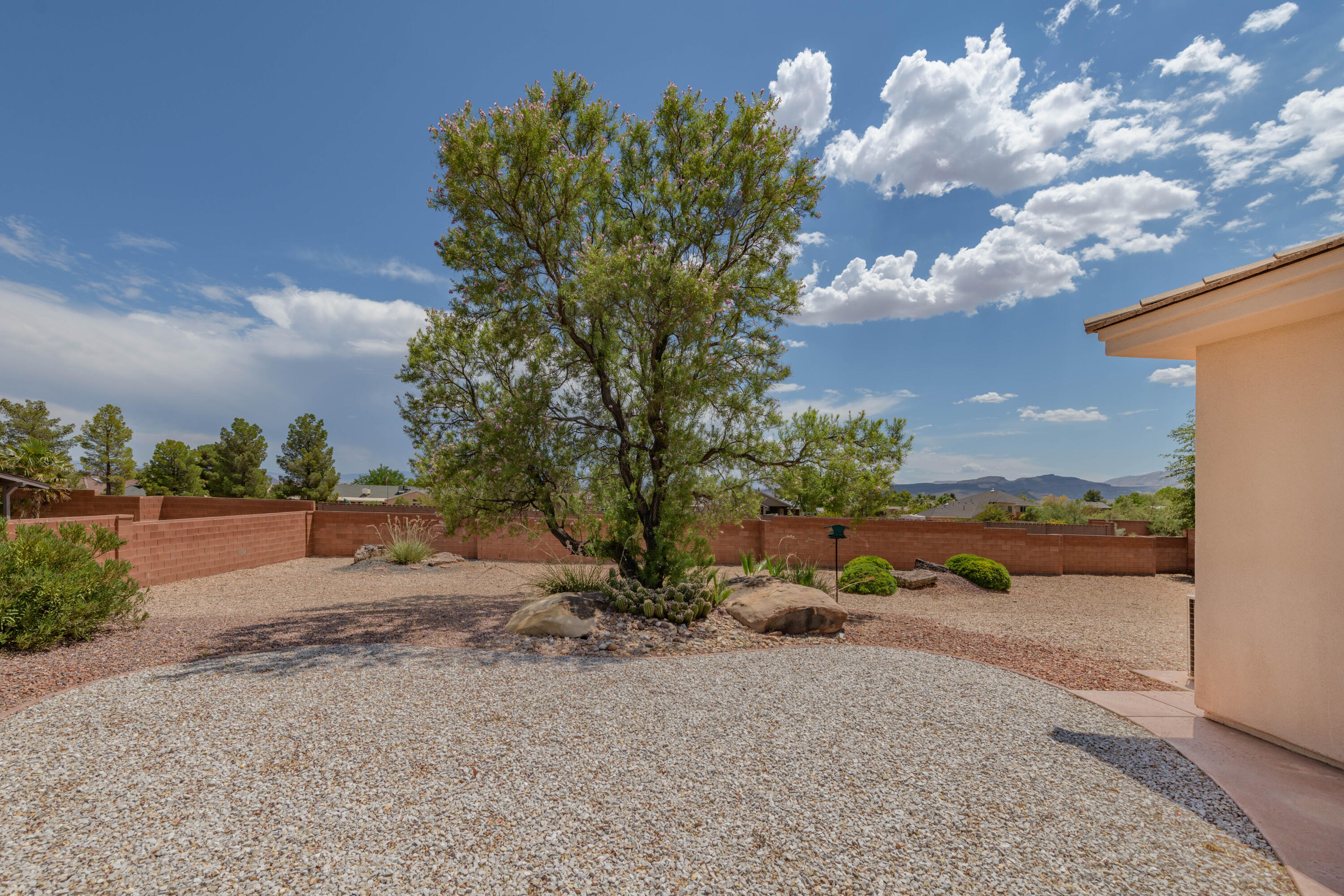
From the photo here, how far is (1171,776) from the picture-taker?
11.0ft

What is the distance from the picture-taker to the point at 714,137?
327 inches

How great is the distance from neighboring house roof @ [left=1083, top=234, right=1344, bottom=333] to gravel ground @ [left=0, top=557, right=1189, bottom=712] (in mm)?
3139

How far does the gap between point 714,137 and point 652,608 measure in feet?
21.9

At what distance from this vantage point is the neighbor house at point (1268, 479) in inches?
143

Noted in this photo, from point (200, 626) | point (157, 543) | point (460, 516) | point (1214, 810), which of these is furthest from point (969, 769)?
point (157, 543)

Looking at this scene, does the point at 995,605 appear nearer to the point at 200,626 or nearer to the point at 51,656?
the point at 200,626

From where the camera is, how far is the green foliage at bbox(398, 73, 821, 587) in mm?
7422

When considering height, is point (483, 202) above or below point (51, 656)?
above

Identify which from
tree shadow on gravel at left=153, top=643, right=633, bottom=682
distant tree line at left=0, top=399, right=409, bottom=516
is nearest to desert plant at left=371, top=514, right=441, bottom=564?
tree shadow on gravel at left=153, top=643, right=633, bottom=682

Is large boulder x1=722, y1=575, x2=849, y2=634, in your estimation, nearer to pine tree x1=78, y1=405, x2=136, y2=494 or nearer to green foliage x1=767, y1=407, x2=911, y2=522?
green foliage x1=767, y1=407, x2=911, y2=522

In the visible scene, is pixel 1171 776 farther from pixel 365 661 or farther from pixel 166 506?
pixel 166 506

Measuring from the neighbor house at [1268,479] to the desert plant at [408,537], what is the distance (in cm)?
1292

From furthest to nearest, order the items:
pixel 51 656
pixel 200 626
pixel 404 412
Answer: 1. pixel 404 412
2. pixel 200 626
3. pixel 51 656

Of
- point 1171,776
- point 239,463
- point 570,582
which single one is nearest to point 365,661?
point 570,582
